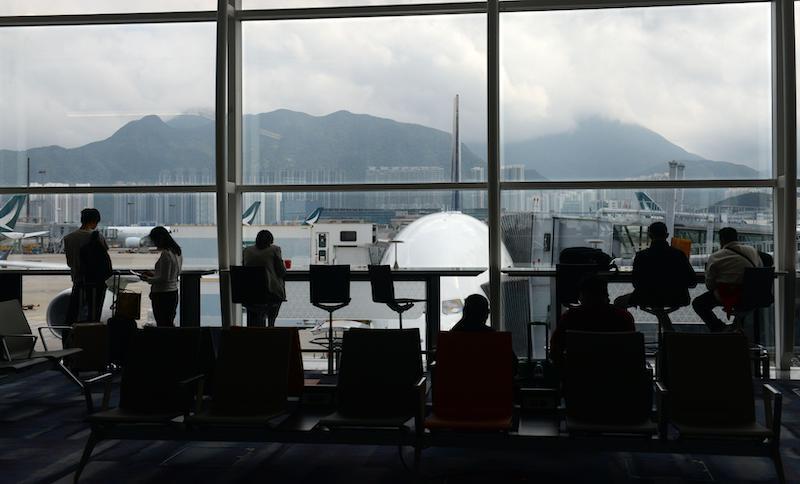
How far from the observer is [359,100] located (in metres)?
8.20

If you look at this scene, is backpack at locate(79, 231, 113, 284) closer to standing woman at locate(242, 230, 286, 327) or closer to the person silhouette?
standing woman at locate(242, 230, 286, 327)

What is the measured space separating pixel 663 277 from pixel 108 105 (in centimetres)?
570

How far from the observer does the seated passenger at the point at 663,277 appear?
6.28 m

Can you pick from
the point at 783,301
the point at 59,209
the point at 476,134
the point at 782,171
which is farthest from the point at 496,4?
the point at 59,209

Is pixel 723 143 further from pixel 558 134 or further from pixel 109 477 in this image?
pixel 109 477

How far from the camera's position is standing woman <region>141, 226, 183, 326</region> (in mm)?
7082

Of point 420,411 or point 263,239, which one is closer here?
point 420,411

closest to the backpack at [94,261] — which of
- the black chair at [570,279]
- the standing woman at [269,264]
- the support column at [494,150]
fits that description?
the standing woman at [269,264]

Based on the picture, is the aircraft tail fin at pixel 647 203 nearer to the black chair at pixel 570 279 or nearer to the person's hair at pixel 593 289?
the black chair at pixel 570 279

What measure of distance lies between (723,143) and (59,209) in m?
6.62

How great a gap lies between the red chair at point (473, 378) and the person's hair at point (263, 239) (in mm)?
3052

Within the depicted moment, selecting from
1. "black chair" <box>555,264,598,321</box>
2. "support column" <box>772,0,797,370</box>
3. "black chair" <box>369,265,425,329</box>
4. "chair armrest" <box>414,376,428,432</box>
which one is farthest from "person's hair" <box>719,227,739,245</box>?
"chair armrest" <box>414,376,428,432</box>

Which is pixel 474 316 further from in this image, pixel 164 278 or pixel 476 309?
pixel 164 278

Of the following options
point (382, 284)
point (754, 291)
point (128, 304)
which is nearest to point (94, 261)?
point (128, 304)
